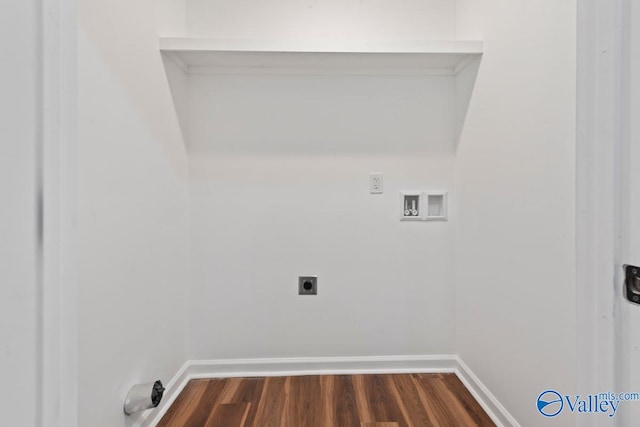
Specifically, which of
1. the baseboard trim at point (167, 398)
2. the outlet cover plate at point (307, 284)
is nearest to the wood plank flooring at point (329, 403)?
the baseboard trim at point (167, 398)

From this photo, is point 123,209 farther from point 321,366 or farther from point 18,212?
point 321,366

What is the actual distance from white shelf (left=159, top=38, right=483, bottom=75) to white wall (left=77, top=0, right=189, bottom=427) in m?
0.25

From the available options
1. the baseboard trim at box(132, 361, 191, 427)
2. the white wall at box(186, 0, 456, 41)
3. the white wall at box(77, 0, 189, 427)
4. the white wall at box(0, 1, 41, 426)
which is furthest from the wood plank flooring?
the white wall at box(186, 0, 456, 41)

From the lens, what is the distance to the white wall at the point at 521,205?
104 cm

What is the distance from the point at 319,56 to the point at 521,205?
3.98 feet

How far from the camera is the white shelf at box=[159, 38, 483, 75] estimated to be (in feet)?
5.07

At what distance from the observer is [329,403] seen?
5.09 ft

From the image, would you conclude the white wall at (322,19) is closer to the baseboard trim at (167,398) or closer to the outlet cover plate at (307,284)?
the outlet cover plate at (307,284)

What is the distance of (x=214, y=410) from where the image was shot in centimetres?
152

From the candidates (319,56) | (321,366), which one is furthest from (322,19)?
(321,366)

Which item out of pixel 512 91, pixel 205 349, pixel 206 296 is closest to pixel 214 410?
pixel 205 349

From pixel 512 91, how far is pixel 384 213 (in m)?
0.88

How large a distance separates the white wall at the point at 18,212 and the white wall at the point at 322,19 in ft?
5.31

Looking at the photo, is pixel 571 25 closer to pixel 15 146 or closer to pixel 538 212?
pixel 538 212
